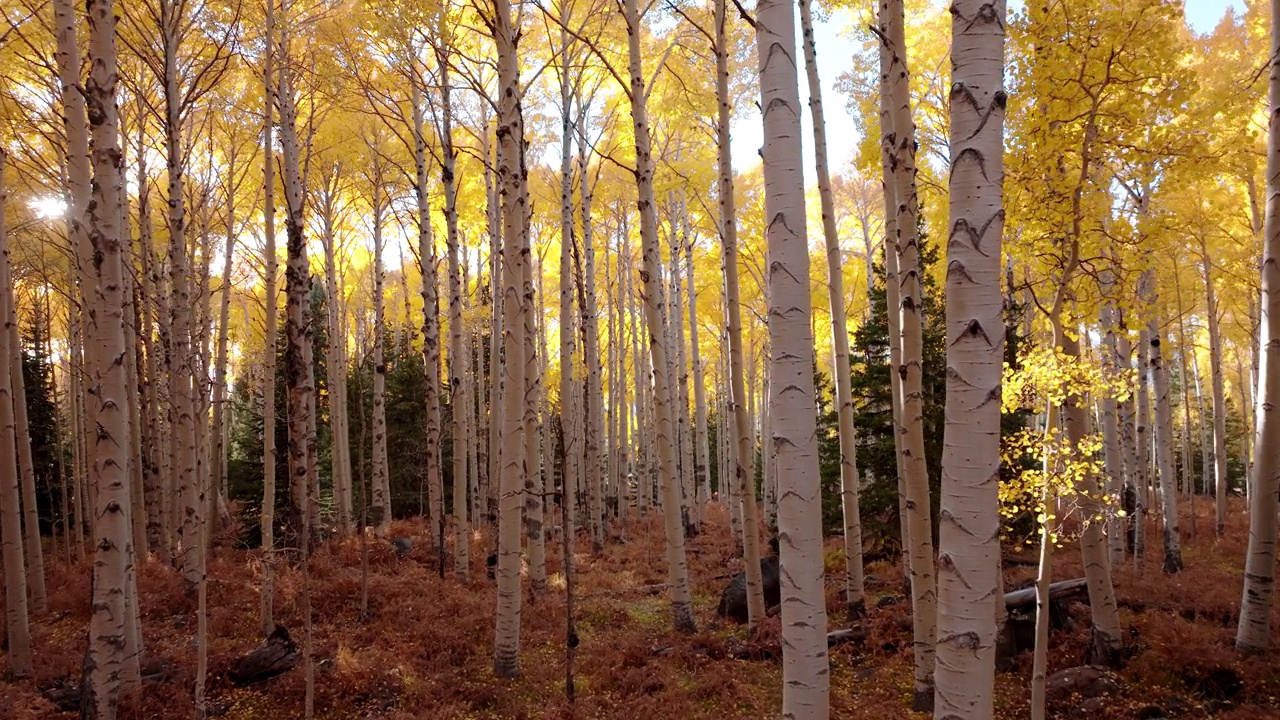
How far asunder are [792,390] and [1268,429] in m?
6.12

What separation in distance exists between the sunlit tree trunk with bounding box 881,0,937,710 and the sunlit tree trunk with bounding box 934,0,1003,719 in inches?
112

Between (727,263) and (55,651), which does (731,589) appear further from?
(55,651)

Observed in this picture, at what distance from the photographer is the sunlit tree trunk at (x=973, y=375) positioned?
6.89 ft

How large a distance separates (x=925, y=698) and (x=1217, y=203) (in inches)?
488

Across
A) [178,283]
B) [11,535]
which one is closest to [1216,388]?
[178,283]

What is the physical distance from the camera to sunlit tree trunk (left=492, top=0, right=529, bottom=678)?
19.8ft

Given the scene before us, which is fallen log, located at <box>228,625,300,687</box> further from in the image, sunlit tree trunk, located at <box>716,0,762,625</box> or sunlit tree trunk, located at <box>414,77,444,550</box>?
sunlit tree trunk, located at <box>716,0,762,625</box>

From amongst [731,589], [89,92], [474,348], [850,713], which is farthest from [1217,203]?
[474,348]

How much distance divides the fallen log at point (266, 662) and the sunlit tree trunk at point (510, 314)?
7.53 ft

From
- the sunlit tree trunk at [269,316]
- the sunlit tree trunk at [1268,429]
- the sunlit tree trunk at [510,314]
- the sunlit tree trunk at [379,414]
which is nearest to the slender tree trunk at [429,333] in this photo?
the sunlit tree trunk at [379,414]

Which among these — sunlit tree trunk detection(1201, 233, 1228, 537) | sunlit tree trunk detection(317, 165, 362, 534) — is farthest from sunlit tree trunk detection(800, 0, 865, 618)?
sunlit tree trunk detection(317, 165, 362, 534)

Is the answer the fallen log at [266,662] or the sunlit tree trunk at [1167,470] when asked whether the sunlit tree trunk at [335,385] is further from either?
the sunlit tree trunk at [1167,470]

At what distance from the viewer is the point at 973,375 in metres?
2.15

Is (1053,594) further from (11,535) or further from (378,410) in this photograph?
(378,410)
